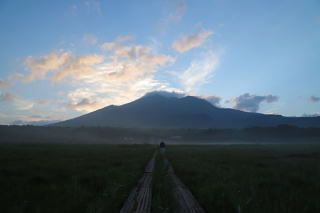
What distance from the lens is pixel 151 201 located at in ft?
23.1

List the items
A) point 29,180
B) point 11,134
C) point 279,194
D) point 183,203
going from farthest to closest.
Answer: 1. point 11,134
2. point 29,180
3. point 279,194
4. point 183,203

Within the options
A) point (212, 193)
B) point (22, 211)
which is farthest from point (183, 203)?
point (22, 211)

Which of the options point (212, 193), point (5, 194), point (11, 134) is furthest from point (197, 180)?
point (11, 134)

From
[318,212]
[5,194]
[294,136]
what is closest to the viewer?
[318,212]

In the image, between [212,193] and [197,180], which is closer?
[212,193]

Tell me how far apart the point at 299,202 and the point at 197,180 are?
5240mm

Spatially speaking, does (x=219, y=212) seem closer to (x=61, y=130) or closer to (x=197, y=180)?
(x=197, y=180)

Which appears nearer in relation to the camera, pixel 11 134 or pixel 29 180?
pixel 29 180

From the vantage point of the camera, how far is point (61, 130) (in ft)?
559

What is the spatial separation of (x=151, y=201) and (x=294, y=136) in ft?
774

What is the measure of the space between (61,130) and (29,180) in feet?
594

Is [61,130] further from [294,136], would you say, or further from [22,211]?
[294,136]

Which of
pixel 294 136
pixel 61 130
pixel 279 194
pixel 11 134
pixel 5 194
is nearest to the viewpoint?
pixel 5 194

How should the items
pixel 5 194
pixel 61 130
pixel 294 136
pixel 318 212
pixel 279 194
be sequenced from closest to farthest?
pixel 318 212, pixel 5 194, pixel 279 194, pixel 61 130, pixel 294 136
